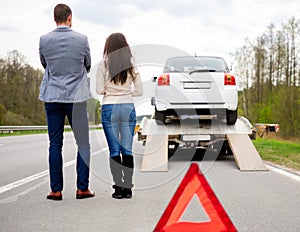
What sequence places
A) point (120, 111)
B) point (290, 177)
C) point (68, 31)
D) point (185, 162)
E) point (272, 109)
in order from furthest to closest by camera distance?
point (272, 109), point (185, 162), point (290, 177), point (120, 111), point (68, 31)

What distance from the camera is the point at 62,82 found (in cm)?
548

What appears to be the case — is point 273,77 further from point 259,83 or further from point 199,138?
point 199,138

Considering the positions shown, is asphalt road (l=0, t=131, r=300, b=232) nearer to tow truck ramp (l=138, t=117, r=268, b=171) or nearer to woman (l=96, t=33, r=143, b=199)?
woman (l=96, t=33, r=143, b=199)

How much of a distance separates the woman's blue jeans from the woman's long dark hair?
0.35 m

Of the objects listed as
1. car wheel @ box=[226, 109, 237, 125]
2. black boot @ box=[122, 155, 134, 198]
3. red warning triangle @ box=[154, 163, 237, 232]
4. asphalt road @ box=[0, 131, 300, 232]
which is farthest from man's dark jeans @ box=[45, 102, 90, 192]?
car wheel @ box=[226, 109, 237, 125]

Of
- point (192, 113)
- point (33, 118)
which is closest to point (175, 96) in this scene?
point (192, 113)

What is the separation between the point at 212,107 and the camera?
33.0 ft

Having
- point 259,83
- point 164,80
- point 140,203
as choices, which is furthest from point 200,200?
point 259,83

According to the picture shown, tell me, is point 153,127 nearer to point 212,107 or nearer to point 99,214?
point 212,107

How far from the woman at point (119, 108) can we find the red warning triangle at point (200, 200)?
2307mm

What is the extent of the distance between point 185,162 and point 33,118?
50728mm

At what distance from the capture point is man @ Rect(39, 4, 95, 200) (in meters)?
5.46

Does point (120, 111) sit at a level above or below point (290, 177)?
above

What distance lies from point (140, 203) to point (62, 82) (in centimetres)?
172
